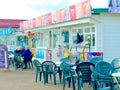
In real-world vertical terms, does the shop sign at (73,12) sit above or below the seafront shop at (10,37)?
above

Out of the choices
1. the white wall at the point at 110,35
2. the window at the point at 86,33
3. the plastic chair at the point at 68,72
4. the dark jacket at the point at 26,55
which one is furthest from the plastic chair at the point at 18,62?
the plastic chair at the point at 68,72

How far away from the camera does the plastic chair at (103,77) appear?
775 centimetres

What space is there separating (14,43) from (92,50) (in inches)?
809

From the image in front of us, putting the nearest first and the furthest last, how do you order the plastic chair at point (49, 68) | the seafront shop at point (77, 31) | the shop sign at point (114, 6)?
the plastic chair at point (49, 68), the shop sign at point (114, 6), the seafront shop at point (77, 31)

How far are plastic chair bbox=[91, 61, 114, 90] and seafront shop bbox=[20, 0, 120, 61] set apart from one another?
6.69 m

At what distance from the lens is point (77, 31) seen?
62.9 feet

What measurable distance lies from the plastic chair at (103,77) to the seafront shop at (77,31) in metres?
6.69

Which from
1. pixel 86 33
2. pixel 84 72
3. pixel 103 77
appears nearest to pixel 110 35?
pixel 86 33

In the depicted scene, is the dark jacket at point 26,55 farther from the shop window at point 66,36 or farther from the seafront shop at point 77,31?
the shop window at point 66,36

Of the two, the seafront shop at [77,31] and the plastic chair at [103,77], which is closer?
the plastic chair at [103,77]

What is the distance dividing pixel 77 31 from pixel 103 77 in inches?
450

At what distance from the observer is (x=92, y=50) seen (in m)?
16.7

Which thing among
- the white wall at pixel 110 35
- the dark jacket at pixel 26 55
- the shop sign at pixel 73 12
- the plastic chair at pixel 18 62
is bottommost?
the plastic chair at pixel 18 62

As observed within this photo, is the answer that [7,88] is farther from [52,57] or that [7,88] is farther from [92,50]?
[52,57]
